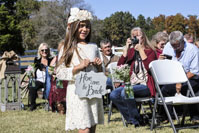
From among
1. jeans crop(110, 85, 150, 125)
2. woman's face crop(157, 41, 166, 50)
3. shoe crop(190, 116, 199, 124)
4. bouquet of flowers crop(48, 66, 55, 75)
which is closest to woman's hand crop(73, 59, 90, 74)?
jeans crop(110, 85, 150, 125)

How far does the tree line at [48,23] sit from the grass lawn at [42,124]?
30.6m

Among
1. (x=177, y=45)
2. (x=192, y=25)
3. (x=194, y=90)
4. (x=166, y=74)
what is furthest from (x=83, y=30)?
(x=192, y=25)

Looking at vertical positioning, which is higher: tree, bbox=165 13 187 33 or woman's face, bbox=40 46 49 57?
tree, bbox=165 13 187 33

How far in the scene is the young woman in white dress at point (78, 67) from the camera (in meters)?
3.26

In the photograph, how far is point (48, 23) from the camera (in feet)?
202

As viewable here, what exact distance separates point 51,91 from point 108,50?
5.22 feet

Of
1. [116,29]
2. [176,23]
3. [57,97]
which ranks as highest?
[176,23]

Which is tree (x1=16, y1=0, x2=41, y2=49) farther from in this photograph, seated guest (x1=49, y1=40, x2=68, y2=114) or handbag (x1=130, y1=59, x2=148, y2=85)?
handbag (x1=130, y1=59, x2=148, y2=85)

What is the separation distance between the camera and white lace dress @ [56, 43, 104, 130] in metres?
3.25

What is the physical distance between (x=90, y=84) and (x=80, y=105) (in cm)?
22

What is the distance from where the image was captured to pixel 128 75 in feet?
17.9

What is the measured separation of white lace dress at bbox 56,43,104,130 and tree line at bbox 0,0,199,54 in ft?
115

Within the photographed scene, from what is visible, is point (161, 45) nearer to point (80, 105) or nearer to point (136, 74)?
point (136, 74)

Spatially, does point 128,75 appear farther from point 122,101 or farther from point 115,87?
point 115,87
